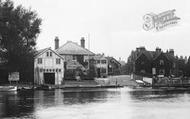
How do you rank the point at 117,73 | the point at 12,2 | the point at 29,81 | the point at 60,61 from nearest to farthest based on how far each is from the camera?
the point at 12,2
the point at 29,81
the point at 60,61
the point at 117,73

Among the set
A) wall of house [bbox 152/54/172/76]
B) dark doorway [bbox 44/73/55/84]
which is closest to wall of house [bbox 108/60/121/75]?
wall of house [bbox 152/54/172/76]

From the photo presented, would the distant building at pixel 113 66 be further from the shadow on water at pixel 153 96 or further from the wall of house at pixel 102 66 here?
the shadow on water at pixel 153 96

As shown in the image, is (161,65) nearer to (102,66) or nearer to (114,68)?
(102,66)

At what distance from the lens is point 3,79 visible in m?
91.4

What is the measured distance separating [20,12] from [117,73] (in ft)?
221

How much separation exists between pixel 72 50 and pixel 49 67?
18.7 metres

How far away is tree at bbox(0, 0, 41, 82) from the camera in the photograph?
67213 millimetres

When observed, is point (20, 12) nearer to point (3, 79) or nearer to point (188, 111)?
point (3, 79)

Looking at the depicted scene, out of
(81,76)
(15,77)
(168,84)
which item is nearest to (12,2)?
(15,77)

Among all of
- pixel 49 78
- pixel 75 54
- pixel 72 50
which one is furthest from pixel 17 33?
pixel 72 50

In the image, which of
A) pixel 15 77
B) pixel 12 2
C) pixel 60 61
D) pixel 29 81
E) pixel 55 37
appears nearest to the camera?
pixel 12 2

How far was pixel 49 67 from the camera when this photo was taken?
100 metres

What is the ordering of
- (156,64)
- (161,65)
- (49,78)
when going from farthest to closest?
(156,64) < (161,65) < (49,78)

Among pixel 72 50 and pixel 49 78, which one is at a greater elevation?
pixel 72 50
